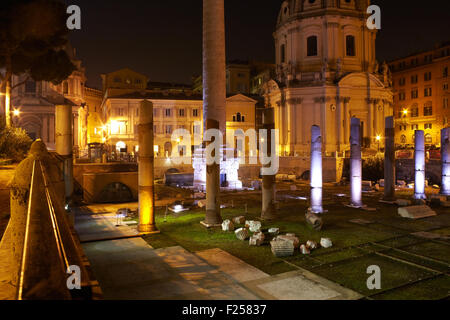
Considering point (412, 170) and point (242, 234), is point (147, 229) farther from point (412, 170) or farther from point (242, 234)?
point (412, 170)

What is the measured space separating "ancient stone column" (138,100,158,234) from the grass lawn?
0.77 m

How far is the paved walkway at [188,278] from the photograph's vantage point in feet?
23.2

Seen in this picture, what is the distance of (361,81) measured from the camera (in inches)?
1633

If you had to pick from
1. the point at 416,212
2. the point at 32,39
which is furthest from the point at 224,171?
the point at 32,39

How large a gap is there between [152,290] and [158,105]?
4235 cm

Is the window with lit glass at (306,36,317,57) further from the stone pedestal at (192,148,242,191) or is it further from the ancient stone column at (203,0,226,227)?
the ancient stone column at (203,0,226,227)

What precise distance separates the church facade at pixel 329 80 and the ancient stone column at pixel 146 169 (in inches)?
1112

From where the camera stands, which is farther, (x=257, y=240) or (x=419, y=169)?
(x=419, y=169)

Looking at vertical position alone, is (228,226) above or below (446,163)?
below

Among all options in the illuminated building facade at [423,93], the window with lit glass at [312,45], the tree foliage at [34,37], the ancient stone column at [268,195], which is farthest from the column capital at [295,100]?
the ancient stone column at [268,195]

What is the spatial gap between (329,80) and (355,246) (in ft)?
108

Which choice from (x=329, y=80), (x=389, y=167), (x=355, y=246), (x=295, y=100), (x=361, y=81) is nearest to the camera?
(x=355, y=246)

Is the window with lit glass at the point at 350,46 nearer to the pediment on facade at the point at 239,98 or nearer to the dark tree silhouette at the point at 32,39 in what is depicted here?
the pediment on facade at the point at 239,98
